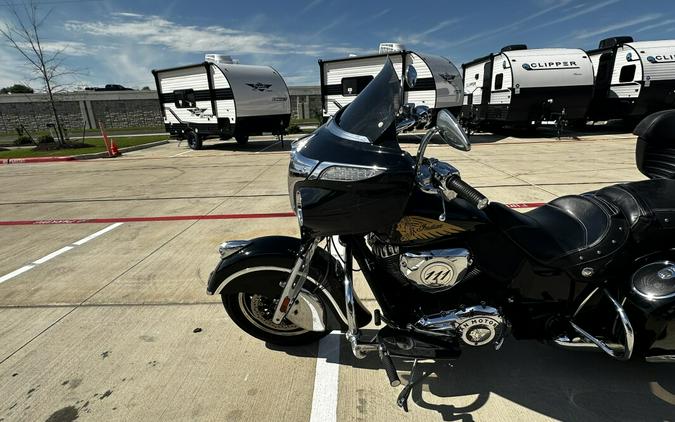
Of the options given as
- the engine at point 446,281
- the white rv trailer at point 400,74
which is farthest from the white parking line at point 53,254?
the white rv trailer at point 400,74

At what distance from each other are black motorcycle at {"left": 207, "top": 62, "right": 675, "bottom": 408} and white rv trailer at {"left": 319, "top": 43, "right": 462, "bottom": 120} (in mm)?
11356

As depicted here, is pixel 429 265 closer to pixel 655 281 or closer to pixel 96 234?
pixel 655 281

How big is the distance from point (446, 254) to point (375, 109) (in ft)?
A: 2.70

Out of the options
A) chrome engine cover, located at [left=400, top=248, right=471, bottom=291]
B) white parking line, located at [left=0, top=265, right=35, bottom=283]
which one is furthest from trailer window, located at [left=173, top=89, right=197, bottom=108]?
chrome engine cover, located at [left=400, top=248, right=471, bottom=291]

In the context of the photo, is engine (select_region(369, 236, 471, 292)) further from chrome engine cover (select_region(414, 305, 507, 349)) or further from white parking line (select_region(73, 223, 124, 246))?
white parking line (select_region(73, 223, 124, 246))

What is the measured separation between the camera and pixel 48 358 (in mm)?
2482

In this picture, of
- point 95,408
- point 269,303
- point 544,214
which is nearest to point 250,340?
point 269,303

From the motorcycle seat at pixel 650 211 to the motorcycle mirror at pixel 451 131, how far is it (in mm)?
1107

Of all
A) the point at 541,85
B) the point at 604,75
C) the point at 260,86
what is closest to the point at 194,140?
the point at 260,86

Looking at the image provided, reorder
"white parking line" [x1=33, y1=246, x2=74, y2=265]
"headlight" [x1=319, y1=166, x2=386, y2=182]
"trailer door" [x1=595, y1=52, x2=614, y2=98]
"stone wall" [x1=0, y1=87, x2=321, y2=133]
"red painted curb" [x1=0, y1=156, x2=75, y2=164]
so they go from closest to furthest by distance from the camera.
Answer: "headlight" [x1=319, y1=166, x2=386, y2=182]
"white parking line" [x1=33, y1=246, x2=74, y2=265]
"red painted curb" [x1=0, y1=156, x2=75, y2=164]
"trailer door" [x1=595, y1=52, x2=614, y2=98]
"stone wall" [x1=0, y1=87, x2=321, y2=133]

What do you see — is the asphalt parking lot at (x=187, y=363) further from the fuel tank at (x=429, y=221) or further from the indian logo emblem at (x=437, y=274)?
the fuel tank at (x=429, y=221)

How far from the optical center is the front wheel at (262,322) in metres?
2.50

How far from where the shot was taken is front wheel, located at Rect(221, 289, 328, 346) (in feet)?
8.20

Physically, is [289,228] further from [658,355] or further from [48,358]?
[658,355]
